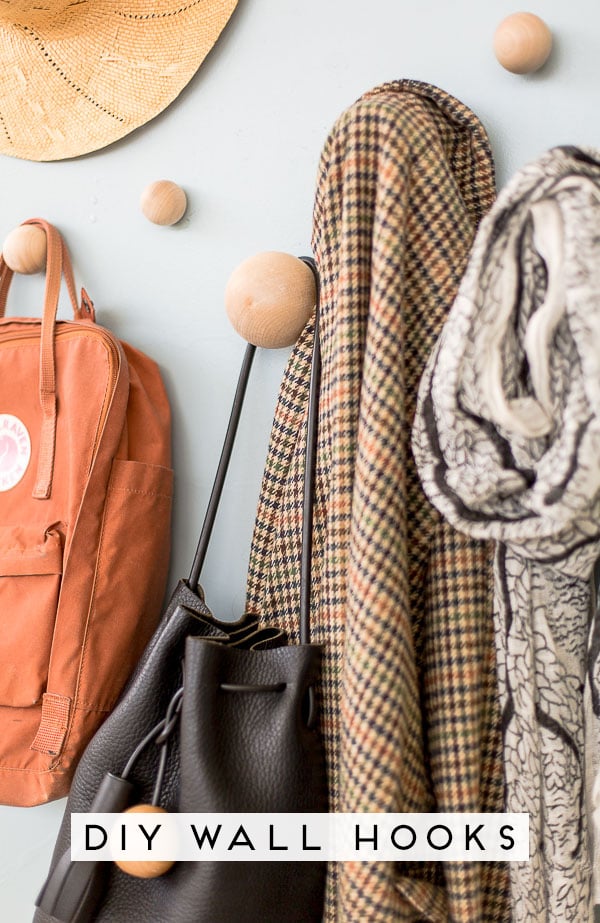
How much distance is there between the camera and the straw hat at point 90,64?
76 centimetres

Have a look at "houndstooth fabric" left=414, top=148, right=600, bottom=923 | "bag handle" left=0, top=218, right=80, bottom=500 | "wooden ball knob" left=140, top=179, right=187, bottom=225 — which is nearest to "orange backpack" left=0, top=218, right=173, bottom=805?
"bag handle" left=0, top=218, right=80, bottom=500

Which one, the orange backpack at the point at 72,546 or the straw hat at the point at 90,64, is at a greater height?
the straw hat at the point at 90,64

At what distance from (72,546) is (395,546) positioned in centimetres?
34

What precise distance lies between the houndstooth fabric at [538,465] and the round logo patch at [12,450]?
45cm

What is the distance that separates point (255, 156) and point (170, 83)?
12 centimetres

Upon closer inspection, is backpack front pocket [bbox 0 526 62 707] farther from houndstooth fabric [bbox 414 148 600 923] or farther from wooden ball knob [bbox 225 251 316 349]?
houndstooth fabric [bbox 414 148 600 923]

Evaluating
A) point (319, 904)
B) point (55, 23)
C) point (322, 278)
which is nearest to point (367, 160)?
point (322, 278)

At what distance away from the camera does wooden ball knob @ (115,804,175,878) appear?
581mm

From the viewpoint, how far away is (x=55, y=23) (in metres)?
0.80

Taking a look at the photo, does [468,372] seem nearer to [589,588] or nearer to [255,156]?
[589,588]

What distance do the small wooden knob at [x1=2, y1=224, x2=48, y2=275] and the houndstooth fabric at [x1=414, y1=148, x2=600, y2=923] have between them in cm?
53

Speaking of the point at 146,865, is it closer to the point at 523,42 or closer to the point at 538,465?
the point at 538,465

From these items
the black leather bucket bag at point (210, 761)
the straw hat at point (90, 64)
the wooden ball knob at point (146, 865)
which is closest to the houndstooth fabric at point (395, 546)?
the black leather bucket bag at point (210, 761)

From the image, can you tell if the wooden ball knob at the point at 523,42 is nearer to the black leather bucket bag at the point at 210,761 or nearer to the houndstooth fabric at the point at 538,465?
the houndstooth fabric at the point at 538,465
